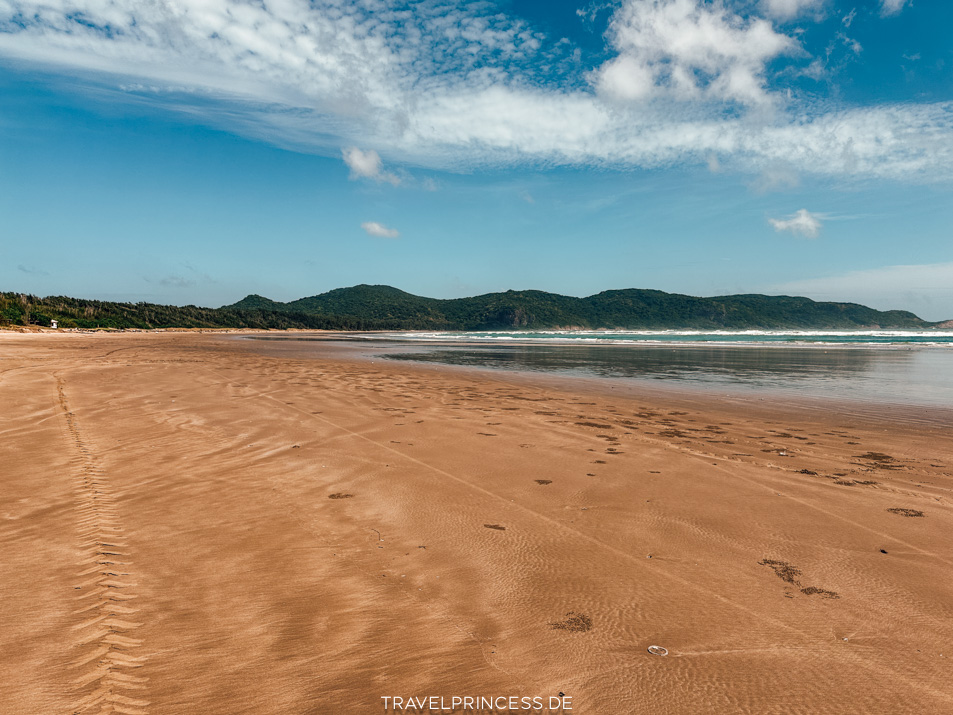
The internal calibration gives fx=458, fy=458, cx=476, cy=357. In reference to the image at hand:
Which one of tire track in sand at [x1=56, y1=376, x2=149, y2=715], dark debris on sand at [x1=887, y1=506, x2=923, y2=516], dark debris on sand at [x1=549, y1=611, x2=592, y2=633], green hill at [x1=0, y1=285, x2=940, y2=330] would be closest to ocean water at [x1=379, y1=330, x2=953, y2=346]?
dark debris on sand at [x1=887, y1=506, x2=923, y2=516]

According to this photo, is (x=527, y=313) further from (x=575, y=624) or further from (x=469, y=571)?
(x=575, y=624)

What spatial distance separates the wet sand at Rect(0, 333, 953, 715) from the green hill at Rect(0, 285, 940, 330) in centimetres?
9093

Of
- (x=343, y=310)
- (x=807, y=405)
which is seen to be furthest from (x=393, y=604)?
(x=343, y=310)

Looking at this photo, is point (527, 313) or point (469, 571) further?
point (527, 313)

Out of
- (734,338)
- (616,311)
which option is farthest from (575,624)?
(616,311)

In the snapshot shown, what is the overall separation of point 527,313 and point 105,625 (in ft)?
473

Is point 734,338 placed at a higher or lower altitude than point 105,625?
higher

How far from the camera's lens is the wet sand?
238 centimetres

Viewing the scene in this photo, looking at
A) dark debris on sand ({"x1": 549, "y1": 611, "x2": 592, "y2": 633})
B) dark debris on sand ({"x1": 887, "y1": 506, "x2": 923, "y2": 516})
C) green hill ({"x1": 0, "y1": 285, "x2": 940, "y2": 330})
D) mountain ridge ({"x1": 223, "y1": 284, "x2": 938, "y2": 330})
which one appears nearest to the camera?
dark debris on sand ({"x1": 549, "y1": 611, "x2": 592, "y2": 633})

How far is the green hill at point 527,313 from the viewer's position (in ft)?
353

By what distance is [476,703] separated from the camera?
2.28 metres

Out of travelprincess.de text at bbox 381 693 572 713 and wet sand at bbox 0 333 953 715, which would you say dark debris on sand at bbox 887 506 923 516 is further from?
travelprincess.de text at bbox 381 693 572 713

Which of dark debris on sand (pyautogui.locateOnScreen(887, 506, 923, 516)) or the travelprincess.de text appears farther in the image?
dark debris on sand (pyautogui.locateOnScreen(887, 506, 923, 516))

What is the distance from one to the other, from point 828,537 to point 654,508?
1.47 m
